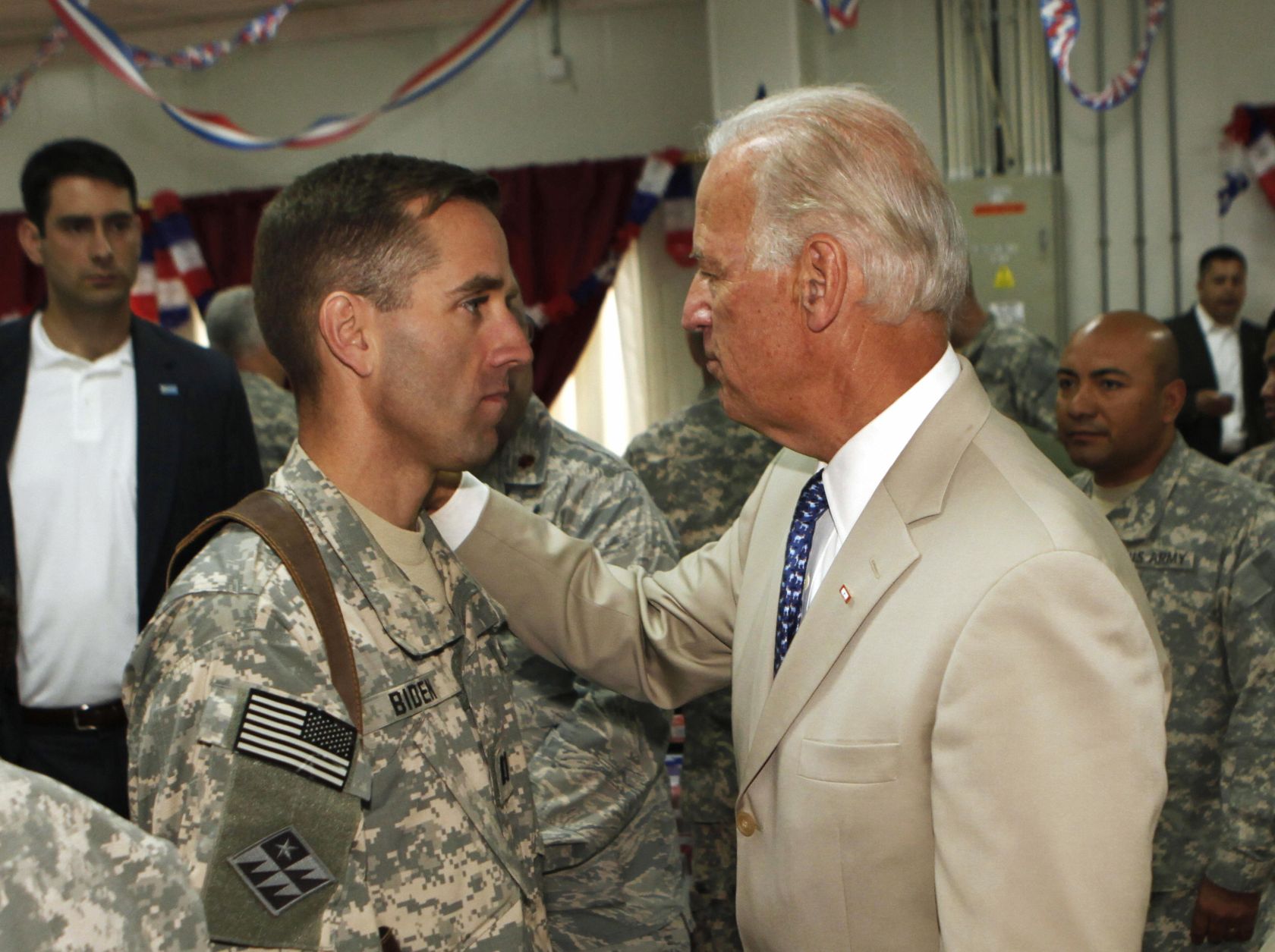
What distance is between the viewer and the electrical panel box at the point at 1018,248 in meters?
6.67

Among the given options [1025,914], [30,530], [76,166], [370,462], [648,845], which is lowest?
[648,845]

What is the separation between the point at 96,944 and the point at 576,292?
6865 mm

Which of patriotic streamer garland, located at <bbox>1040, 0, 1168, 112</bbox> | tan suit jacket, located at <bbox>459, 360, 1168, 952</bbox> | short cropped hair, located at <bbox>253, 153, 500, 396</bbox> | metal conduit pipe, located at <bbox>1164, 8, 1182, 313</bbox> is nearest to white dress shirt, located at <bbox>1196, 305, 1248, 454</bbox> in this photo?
metal conduit pipe, located at <bbox>1164, 8, 1182, 313</bbox>

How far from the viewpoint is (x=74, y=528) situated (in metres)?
2.76

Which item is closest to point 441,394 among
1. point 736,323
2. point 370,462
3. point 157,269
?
point 370,462

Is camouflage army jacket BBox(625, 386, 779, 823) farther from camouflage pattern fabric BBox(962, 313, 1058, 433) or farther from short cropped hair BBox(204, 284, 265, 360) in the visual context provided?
camouflage pattern fabric BBox(962, 313, 1058, 433)

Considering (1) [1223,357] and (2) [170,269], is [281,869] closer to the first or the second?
(1) [1223,357]

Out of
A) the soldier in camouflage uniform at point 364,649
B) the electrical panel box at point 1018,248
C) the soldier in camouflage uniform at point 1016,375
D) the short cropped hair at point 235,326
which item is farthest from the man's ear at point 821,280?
the electrical panel box at point 1018,248

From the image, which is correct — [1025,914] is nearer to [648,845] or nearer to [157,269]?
[648,845]

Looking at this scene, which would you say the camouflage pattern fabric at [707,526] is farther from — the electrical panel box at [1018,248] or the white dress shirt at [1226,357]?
the white dress shirt at [1226,357]

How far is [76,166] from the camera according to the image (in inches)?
121

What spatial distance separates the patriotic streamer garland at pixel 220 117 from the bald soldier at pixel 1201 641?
354cm

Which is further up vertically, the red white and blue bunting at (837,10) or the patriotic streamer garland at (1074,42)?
the red white and blue bunting at (837,10)

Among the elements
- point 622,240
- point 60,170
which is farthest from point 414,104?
point 60,170
